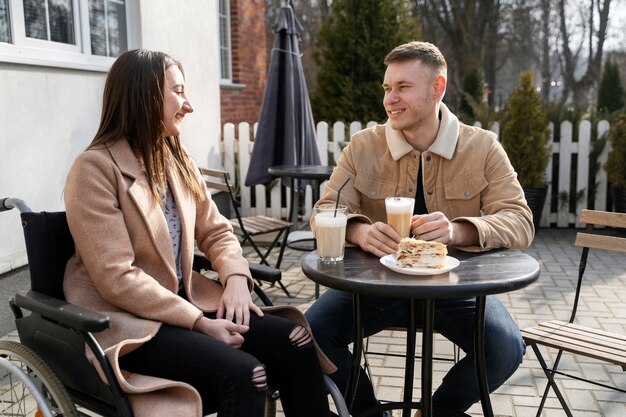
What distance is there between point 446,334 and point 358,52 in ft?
25.9

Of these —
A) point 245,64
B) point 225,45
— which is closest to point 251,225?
point 225,45

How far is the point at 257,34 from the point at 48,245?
9217 millimetres

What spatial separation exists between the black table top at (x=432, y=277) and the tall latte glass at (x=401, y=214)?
5.2 inches

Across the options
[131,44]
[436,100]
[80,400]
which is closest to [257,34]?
[131,44]

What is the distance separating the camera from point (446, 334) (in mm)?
2445

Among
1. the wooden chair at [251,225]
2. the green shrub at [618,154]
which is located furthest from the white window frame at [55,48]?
the green shrub at [618,154]

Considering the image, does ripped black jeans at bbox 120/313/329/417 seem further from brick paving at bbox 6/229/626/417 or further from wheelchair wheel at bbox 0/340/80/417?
brick paving at bbox 6/229/626/417

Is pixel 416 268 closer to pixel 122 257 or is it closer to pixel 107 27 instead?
pixel 122 257

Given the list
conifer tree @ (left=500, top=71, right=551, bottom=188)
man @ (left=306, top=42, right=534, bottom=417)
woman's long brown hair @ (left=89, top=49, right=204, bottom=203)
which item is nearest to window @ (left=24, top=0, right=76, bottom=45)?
woman's long brown hair @ (left=89, top=49, right=204, bottom=203)

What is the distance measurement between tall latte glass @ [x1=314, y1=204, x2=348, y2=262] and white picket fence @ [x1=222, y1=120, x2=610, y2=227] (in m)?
5.52

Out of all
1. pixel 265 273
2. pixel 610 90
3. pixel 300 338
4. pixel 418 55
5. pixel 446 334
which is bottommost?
pixel 446 334

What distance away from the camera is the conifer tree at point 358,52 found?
31.8ft

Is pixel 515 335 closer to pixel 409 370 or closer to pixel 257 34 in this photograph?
pixel 409 370

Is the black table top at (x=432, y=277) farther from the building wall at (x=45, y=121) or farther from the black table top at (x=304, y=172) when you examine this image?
the black table top at (x=304, y=172)
